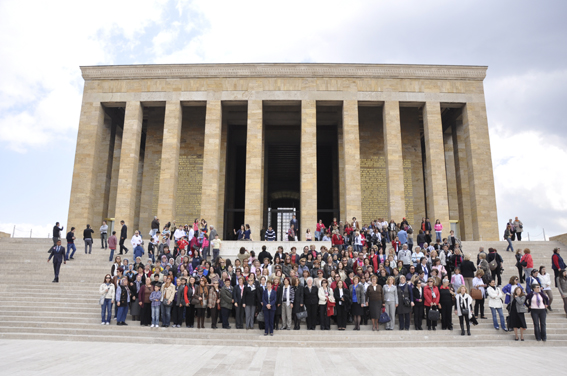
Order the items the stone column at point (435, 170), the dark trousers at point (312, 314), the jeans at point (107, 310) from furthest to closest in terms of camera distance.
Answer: the stone column at point (435, 170) → the jeans at point (107, 310) → the dark trousers at point (312, 314)

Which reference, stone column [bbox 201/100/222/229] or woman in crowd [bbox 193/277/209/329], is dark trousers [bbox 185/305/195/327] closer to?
woman in crowd [bbox 193/277/209/329]

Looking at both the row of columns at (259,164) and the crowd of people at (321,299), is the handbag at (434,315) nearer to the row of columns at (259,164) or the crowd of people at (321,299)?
the crowd of people at (321,299)

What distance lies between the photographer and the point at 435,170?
917 inches

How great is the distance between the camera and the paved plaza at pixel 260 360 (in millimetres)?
6473

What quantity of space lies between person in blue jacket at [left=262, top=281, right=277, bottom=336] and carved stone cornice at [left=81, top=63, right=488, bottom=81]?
16767 mm

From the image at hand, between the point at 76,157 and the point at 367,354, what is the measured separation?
2132cm

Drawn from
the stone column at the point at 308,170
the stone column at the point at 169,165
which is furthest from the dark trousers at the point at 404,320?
the stone column at the point at 169,165

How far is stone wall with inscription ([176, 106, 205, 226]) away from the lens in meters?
25.3

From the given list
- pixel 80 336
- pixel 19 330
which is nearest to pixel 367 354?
pixel 80 336

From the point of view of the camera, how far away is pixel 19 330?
32.8 feet

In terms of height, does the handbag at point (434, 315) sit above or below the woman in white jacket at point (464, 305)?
below

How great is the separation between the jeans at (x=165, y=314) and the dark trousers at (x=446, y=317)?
6840 millimetres

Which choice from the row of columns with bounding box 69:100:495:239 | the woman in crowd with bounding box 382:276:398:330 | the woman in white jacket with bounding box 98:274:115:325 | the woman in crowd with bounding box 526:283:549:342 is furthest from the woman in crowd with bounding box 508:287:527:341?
the row of columns with bounding box 69:100:495:239

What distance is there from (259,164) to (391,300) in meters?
14.2
